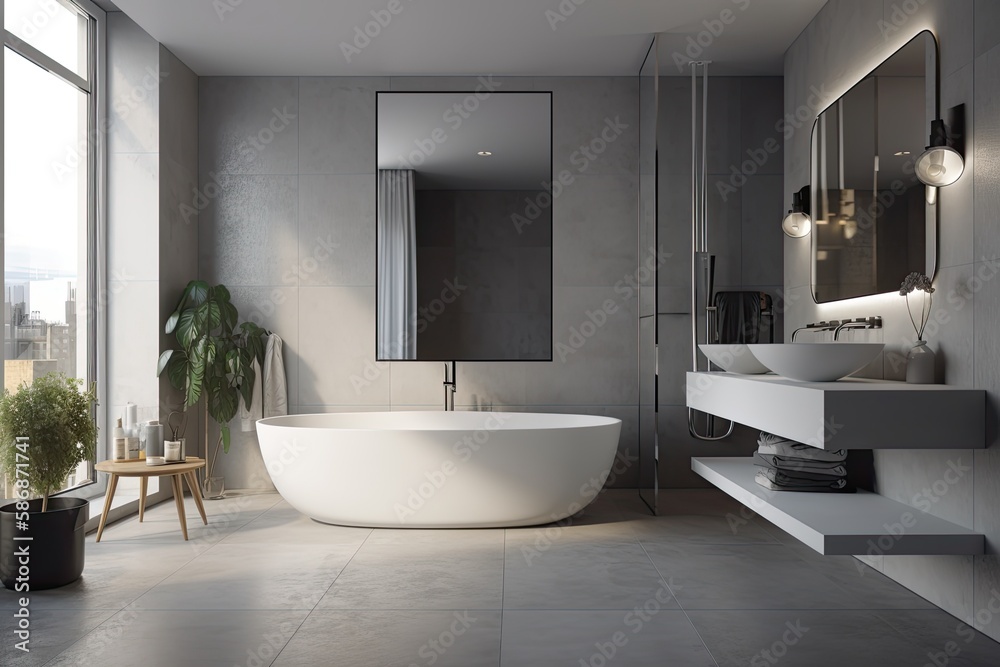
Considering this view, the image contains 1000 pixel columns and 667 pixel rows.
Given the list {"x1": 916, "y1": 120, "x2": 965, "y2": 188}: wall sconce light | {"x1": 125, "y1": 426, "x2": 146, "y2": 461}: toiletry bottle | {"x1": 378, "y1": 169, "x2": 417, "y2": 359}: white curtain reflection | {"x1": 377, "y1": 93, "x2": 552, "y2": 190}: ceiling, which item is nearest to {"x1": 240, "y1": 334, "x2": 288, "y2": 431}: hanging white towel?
{"x1": 378, "y1": 169, "x2": 417, "y2": 359}: white curtain reflection

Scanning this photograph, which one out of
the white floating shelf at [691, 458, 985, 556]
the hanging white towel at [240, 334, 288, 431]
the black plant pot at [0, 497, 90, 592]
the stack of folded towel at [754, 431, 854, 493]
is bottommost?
the black plant pot at [0, 497, 90, 592]

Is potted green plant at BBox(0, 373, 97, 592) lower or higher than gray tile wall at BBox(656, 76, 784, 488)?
lower

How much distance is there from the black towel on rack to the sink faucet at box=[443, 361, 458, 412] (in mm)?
1757

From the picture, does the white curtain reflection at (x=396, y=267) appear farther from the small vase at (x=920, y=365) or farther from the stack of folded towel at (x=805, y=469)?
the small vase at (x=920, y=365)

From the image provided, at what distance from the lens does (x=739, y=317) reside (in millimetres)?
5211

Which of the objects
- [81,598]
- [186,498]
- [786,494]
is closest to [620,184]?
[786,494]

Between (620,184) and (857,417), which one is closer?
(857,417)

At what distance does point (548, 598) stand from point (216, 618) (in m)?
1.22

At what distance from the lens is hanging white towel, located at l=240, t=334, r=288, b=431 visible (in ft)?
17.5

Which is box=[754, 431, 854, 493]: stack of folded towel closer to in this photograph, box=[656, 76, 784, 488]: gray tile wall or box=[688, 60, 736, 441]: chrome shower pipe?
box=[688, 60, 736, 441]: chrome shower pipe

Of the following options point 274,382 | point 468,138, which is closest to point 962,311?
point 468,138

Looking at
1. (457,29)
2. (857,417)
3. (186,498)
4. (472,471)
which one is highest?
(457,29)

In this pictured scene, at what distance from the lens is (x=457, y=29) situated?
15.5ft

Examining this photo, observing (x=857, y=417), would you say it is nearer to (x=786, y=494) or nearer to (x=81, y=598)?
(x=786, y=494)
